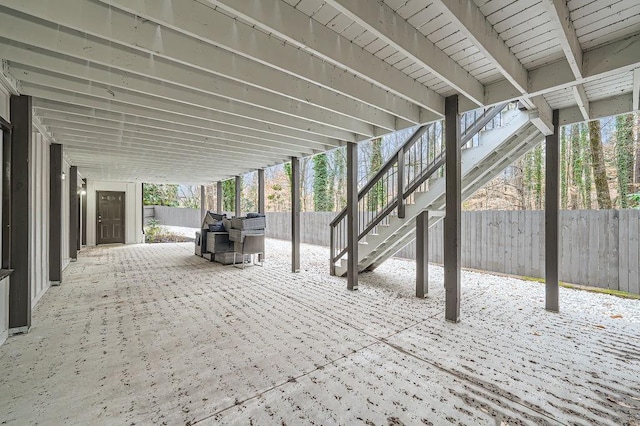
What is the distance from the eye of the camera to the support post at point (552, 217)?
12.1 ft

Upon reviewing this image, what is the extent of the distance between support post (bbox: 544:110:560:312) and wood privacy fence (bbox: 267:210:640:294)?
1876 millimetres

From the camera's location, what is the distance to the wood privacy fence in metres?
4.49

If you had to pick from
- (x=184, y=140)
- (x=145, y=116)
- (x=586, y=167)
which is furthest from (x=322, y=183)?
(x=145, y=116)

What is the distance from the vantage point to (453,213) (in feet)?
11.1

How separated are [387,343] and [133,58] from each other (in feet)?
11.5

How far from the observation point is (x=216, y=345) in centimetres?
272

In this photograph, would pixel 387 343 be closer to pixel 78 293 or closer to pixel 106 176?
pixel 78 293

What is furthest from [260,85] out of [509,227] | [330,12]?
[509,227]

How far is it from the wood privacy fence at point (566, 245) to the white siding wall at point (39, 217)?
7.32 m

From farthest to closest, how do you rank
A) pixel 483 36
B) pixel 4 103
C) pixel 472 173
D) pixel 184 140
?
1. pixel 184 140
2. pixel 472 173
3. pixel 4 103
4. pixel 483 36

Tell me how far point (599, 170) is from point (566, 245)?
2.75 m

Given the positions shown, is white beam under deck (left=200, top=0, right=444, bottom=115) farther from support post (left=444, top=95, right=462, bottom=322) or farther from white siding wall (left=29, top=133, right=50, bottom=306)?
white siding wall (left=29, top=133, right=50, bottom=306)

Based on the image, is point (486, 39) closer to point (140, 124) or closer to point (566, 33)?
point (566, 33)

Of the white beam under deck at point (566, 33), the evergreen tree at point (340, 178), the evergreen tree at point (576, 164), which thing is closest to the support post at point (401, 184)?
the white beam under deck at point (566, 33)
